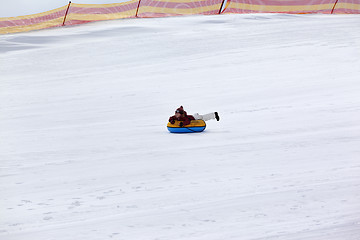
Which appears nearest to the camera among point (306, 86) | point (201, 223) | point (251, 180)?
point (201, 223)

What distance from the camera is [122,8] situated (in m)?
20.2

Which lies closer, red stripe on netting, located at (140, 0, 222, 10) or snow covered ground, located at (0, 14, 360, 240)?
snow covered ground, located at (0, 14, 360, 240)

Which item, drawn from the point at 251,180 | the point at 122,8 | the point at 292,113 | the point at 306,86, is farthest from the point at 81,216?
the point at 122,8

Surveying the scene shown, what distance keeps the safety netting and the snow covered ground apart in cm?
459

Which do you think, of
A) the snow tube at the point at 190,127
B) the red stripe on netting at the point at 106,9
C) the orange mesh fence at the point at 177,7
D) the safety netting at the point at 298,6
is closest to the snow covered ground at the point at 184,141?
the snow tube at the point at 190,127

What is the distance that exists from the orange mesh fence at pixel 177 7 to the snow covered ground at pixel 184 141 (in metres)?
4.89

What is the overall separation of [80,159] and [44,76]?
683 centimetres

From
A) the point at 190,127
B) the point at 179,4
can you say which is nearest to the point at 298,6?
the point at 179,4

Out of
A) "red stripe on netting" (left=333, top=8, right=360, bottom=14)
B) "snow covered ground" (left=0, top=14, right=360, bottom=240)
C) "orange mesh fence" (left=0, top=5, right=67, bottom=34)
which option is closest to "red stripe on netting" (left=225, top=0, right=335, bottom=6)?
"red stripe on netting" (left=333, top=8, right=360, bottom=14)

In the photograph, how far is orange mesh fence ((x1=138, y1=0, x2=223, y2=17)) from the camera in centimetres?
2006

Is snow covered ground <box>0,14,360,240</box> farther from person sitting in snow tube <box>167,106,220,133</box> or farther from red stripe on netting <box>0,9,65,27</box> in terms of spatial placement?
red stripe on netting <box>0,9,65,27</box>

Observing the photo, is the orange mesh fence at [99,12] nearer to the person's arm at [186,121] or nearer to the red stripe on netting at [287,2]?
the red stripe on netting at [287,2]

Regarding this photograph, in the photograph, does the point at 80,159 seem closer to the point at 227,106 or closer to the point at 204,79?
the point at 227,106

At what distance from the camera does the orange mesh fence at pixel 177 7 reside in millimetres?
20062
